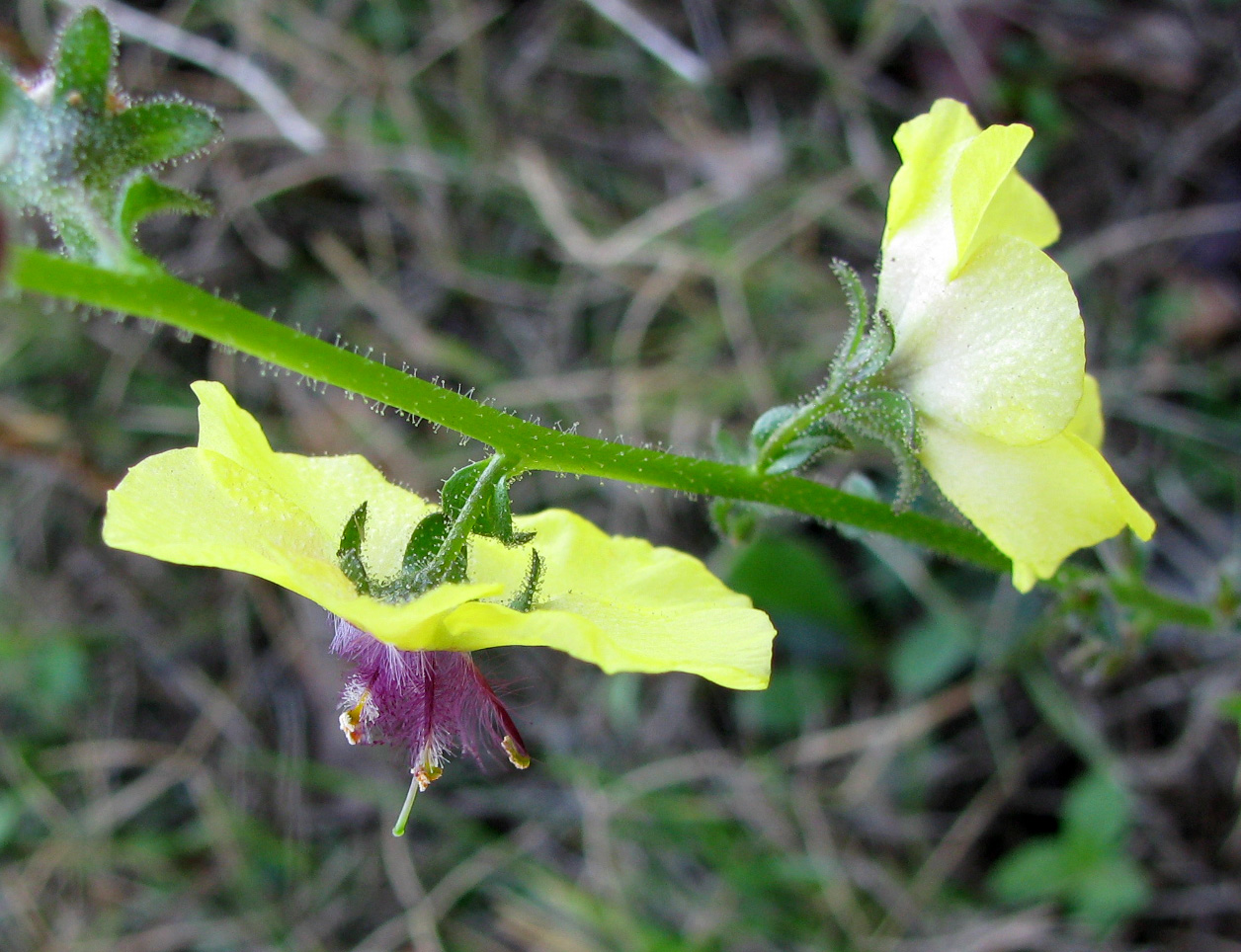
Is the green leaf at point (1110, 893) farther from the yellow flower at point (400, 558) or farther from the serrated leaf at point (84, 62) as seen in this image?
the serrated leaf at point (84, 62)

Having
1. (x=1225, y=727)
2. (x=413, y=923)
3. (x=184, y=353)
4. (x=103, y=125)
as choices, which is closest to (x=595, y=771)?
(x=413, y=923)

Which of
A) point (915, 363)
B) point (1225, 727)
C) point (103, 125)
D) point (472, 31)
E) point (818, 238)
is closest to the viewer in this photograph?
point (103, 125)

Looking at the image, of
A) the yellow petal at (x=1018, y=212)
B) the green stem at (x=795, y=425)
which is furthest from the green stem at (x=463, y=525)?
the yellow petal at (x=1018, y=212)

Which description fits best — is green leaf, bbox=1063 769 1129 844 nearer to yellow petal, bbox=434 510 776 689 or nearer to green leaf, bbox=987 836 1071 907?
green leaf, bbox=987 836 1071 907

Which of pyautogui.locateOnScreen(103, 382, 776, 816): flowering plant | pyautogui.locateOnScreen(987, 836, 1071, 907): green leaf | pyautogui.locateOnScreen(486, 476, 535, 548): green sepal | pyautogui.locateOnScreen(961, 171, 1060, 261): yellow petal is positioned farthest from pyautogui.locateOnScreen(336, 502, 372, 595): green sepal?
pyautogui.locateOnScreen(987, 836, 1071, 907): green leaf

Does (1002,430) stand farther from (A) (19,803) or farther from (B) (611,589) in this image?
(A) (19,803)
